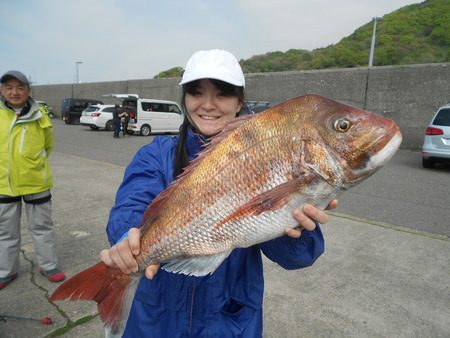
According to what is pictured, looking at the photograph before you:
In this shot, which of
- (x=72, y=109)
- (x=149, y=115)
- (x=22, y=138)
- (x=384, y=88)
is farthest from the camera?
(x=72, y=109)

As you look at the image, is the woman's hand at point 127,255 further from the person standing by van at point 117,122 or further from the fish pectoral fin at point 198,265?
the person standing by van at point 117,122

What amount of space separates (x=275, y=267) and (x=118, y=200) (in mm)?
2500

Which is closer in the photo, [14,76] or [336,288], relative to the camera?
[14,76]

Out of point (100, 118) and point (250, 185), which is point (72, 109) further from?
point (250, 185)

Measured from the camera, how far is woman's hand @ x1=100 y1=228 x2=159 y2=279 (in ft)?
4.43

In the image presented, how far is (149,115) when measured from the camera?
1802 cm

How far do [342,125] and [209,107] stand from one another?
0.64 meters

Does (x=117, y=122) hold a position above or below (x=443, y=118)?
below

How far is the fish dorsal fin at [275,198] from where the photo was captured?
4.08 ft

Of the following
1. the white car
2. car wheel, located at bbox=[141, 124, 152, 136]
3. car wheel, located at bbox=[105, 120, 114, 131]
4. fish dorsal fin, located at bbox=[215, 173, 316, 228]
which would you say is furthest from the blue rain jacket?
car wheel, located at bbox=[105, 120, 114, 131]

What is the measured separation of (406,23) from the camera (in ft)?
138

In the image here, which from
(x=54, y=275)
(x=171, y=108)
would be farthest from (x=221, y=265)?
(x=171, y=108)

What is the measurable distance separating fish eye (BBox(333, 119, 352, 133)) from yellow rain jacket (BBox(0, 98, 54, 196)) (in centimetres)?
298

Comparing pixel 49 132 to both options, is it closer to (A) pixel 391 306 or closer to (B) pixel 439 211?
(A) pixel 391 306
